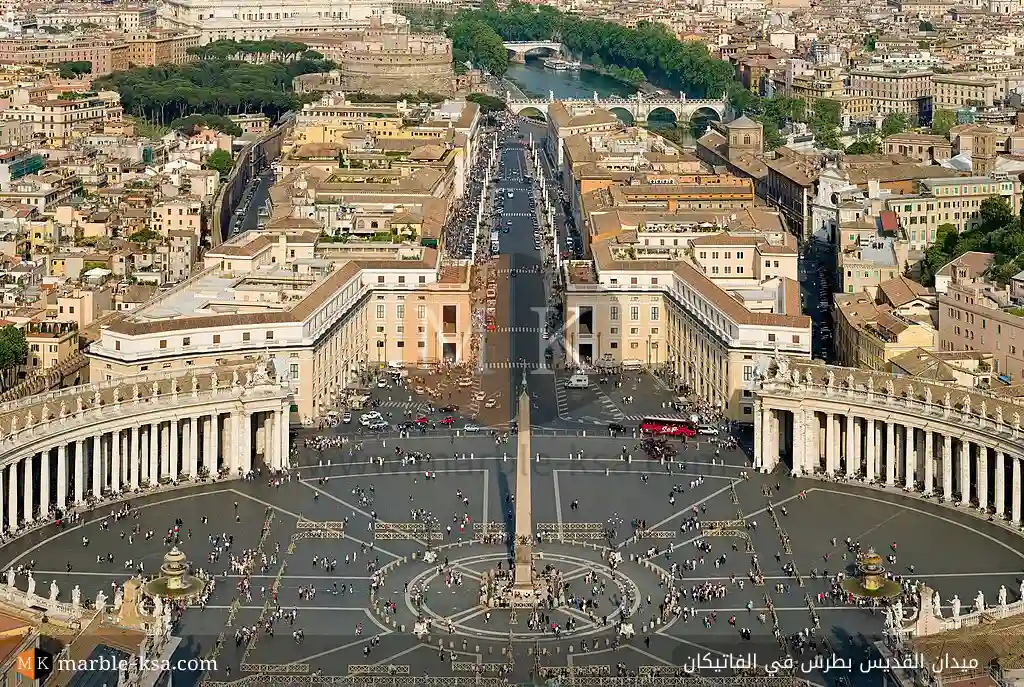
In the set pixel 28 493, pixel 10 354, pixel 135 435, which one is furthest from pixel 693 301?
pixel 28 493

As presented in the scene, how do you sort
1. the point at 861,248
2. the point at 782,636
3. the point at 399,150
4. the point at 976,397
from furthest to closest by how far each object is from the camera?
the point at 399,150 < the point at 861,248 < the point at 976,397 < the point at 782,636

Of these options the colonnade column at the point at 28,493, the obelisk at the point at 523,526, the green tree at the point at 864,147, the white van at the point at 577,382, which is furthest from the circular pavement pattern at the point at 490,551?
the green tree at the point at 864,147

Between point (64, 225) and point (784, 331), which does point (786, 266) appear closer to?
point (784, 331)

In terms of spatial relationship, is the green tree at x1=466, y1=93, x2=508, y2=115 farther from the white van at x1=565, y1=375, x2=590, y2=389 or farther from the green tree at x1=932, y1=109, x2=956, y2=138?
the white van at x1=565, y1=375, x2=590, y2=389

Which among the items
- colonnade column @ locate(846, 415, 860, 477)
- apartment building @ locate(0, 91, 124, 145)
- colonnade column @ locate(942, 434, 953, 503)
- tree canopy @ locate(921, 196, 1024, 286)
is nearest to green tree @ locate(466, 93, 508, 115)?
apartment building @ locate(0, 91, 124, 145)

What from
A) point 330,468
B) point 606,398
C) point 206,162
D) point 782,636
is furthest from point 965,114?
point 782,636

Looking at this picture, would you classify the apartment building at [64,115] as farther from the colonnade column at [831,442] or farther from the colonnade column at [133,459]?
the colonnade column at [831,442]

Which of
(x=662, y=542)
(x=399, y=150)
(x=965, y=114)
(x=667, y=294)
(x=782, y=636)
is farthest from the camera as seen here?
(x=965, y=114)
